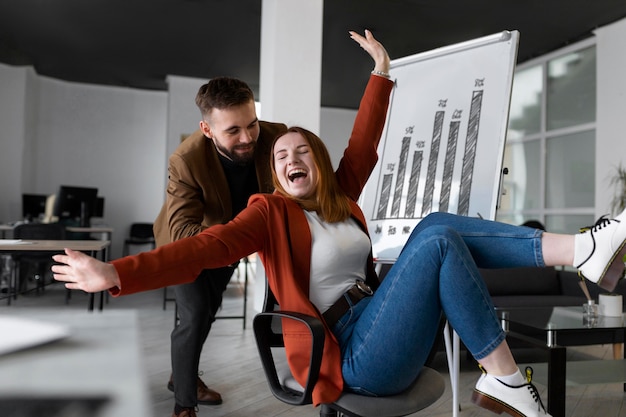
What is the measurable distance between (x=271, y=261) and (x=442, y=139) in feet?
4.84

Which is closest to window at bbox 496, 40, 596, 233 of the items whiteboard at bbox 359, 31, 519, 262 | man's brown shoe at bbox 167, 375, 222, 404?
whiteboard at bbox 359, 31, 519, 262

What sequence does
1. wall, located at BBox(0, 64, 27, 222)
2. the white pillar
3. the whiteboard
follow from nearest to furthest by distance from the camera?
the whiteboard → the white pillar → wall, located at BBox(0, 64, 27, 222)

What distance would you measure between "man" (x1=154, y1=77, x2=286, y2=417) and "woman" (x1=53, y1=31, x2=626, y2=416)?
18.6 inches

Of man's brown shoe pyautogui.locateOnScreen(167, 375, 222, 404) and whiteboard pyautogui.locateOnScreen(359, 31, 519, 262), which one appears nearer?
whiteboard pyautogui.locateOnScreen(359, 31, 519, 262)

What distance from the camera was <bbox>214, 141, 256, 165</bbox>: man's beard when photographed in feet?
7.18

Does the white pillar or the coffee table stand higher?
the white pillar

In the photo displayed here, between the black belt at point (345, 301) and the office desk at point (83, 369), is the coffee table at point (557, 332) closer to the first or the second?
the black belt at point (345, 301)

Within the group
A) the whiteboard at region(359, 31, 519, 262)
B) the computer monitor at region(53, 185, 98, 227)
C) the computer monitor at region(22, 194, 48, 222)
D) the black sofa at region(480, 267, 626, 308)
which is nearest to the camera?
the whiteboard at region(359, 31, 519, 262)

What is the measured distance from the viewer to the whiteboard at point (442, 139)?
8.17 ft

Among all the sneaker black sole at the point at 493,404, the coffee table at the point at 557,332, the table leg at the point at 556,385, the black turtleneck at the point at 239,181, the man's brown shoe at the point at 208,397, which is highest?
the black turtleneck at the point at 239,181

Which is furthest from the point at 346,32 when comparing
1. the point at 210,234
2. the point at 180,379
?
the point at 210,234

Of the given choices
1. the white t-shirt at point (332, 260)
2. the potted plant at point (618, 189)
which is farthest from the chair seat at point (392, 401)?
the potted plant at point (618, 189)

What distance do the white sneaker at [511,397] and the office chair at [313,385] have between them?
0.42 ft

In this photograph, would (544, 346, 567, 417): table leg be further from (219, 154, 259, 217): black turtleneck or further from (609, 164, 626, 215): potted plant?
(609, 164, 626, 215): potted plant
